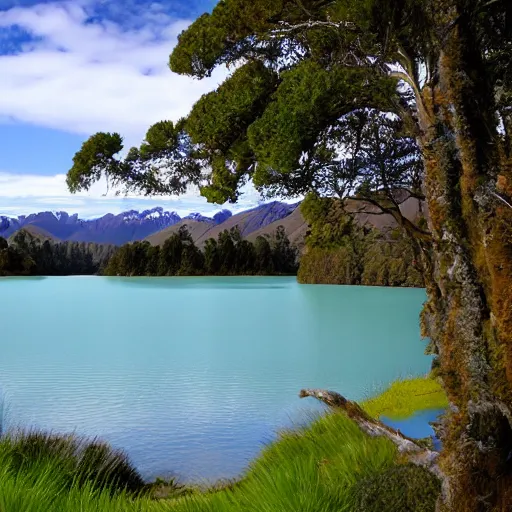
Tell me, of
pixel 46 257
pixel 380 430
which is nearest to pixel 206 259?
pixel 46 257

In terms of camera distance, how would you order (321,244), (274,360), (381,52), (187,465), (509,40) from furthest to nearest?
(274,360)
(321,244)
(187,465)
(509,40)
(381,52)

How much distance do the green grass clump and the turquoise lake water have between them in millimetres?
897

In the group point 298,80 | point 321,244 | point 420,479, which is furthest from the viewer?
point 321,244

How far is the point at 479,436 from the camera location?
383 centimetres

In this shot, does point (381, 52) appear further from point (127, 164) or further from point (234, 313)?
point (234, 313)

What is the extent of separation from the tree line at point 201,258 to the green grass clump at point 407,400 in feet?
204

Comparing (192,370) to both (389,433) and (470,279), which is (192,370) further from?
(470,279)

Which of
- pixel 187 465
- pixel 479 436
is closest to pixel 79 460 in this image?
pixel 187 465

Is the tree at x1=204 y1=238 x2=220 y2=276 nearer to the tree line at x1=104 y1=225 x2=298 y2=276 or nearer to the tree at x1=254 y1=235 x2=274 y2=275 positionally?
the tree line at x1=104 y1=225 x2=298 y2=276

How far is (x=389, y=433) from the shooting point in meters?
4.89

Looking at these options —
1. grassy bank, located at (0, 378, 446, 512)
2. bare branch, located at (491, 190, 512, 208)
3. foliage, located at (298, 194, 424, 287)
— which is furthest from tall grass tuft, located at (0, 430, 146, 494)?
foliage, located at (298, 194, 424, 287)

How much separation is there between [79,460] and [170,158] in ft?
17.2

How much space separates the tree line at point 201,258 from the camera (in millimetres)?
73625

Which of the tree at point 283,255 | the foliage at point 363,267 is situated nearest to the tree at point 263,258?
the tree at point 283,255
